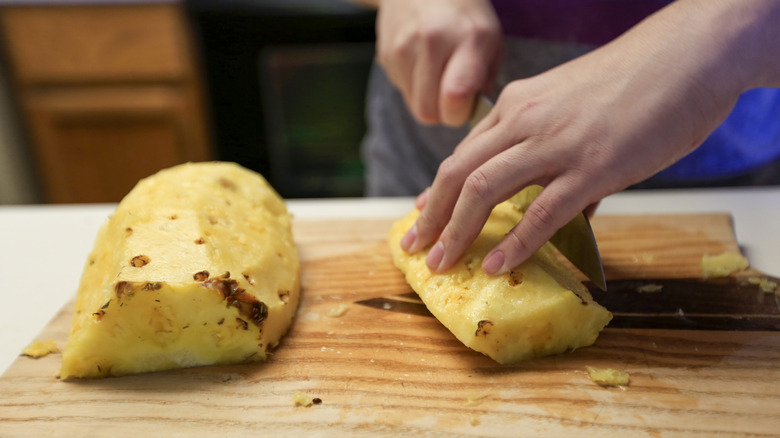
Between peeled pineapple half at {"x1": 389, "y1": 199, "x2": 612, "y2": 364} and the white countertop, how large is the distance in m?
0.46

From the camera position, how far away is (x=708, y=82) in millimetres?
847

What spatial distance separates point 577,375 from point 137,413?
2.10ft

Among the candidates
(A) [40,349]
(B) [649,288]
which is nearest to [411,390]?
(B) [649,288]

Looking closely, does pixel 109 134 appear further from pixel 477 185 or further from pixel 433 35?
pixel 477 185

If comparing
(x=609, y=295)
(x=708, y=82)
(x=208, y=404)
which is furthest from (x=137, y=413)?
(x=708, y=82)

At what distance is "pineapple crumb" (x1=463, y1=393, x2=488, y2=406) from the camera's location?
0.84 meters

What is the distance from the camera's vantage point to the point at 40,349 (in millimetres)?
970

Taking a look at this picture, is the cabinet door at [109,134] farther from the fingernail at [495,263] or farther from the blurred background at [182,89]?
the fingernail at [495,263]

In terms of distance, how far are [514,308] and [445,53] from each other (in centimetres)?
60

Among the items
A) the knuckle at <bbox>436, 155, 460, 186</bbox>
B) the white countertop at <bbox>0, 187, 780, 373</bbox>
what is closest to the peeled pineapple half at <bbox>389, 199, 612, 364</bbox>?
the knuckle at <bbox>436, 155, 460, 186</bbox>

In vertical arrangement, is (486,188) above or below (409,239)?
above

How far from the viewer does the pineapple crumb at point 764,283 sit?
1.07 meters

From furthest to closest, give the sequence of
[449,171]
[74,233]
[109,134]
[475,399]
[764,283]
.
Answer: [109,134], [74,233], [764,283], [449,171], [475,399]

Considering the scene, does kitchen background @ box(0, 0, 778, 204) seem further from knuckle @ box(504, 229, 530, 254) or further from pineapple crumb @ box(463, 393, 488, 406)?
pineapple crumb @ box(463, 393, 488, 406)
